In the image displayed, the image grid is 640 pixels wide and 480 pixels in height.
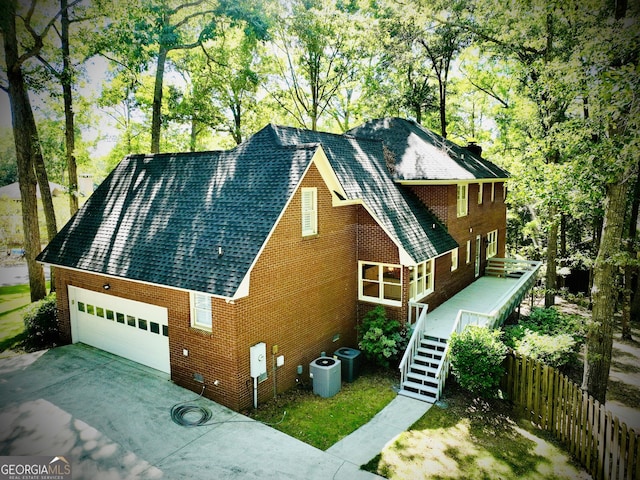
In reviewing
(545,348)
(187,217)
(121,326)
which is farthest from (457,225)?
(121,326)

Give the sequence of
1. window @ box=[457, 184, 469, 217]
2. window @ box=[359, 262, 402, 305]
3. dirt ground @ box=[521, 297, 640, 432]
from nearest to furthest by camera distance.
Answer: dirt ground @ box=[521, 297, 640, 432]
window @ box=[359, 262, 402, 305]
window @ box=[457, 184, 469, 217]

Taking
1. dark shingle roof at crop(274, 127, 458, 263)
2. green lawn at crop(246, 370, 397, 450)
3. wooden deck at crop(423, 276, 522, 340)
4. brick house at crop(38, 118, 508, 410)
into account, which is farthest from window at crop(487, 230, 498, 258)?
green lawn at crop(246, 370, 397, 450)

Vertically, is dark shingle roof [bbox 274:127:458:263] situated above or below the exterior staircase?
above

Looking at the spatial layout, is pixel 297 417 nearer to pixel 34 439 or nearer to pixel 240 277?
pixel 240 277

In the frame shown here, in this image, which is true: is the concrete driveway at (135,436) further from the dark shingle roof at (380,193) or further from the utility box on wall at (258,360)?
the dark shingle roof at (380,193)

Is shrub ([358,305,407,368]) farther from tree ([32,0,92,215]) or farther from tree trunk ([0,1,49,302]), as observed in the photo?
tree ([32,0,92,215])

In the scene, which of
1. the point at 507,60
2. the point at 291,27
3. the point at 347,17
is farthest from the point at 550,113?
the point at 291,27
